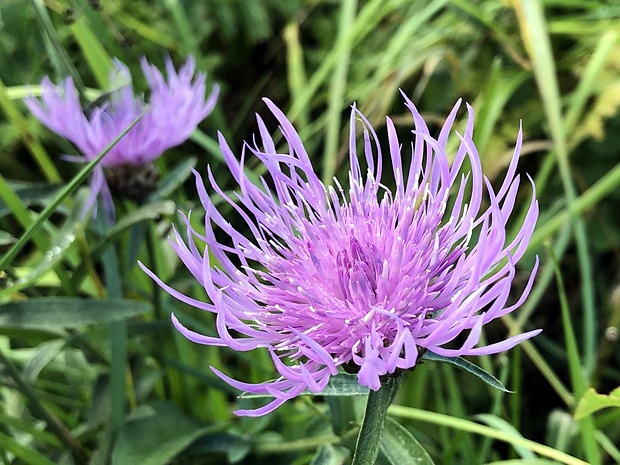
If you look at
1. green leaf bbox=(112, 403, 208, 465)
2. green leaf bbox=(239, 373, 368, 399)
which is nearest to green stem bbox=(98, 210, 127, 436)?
green leaf bbox=(112, 403, 208, 465)

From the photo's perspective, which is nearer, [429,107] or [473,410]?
[473,410]

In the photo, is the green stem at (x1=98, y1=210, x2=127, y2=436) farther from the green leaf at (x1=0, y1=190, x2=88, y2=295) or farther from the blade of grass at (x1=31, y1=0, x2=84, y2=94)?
the blade of grass at (x1=31, y1=0, x2=84, y2=94)

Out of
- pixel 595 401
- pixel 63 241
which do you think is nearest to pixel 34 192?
pixel 63 241

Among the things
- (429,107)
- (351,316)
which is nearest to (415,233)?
(351,316)

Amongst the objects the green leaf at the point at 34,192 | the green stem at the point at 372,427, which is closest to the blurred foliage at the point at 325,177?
the green leaf at the point at 34,192

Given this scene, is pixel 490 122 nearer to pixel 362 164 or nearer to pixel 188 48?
pixel 362 164

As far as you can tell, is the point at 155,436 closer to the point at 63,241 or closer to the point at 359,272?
the point at 63,241
